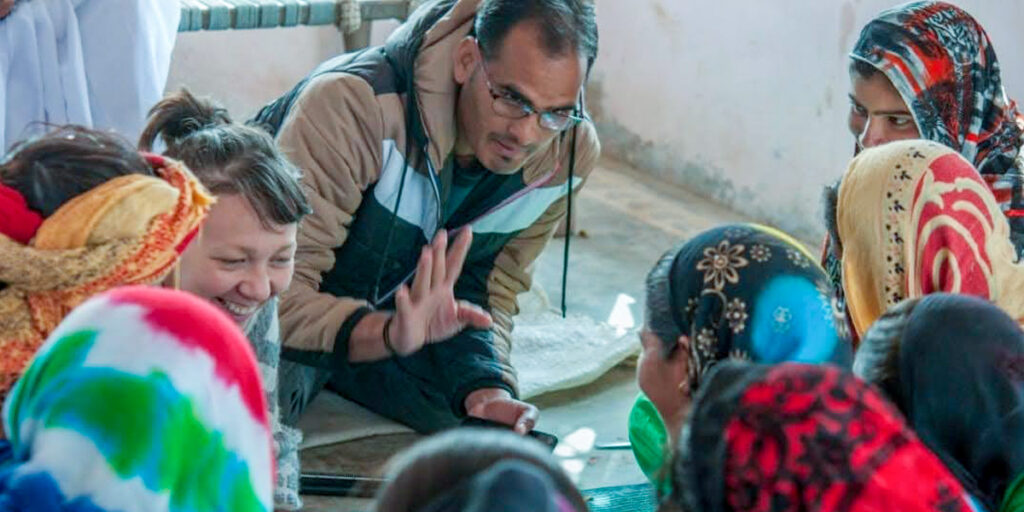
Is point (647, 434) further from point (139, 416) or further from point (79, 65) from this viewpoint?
point (79, 65)

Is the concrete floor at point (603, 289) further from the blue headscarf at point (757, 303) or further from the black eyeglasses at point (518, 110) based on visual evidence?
the black eyeglasses at point (518, 110)

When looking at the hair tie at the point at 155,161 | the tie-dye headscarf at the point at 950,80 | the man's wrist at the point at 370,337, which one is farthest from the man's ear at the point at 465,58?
the hair tie at the point at 155,161

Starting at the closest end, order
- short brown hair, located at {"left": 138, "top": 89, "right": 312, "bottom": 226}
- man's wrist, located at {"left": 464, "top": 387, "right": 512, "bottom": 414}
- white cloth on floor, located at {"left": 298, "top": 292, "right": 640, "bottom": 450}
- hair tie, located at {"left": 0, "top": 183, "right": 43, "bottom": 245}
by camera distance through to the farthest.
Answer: hair tie, located at {"left": 0, "top": 183, "right": 43, "bottom": 245} < short brown hair, located at {"left": 138, "top": 89, "right": 312, "bottom": 226} < man's wrist, located at {"left": 464, "top": 387, "right": 512, "bottom": 414} < white cloth on floor, located at {"left": 298, "top": 292, "right": 640, "bottom": 450}

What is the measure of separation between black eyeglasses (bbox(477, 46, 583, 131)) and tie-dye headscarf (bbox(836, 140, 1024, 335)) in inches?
28.5

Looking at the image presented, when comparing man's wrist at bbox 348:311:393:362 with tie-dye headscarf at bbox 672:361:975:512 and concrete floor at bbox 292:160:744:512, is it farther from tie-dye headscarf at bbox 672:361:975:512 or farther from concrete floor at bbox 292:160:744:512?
tie-dye headscarf at bbox 672:361:975:512

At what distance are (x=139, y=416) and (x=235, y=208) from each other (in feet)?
3.63

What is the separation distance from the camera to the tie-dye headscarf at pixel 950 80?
10.1 feet

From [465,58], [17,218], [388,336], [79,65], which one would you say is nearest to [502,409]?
[388,336]

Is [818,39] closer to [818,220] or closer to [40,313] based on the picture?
[818,220]

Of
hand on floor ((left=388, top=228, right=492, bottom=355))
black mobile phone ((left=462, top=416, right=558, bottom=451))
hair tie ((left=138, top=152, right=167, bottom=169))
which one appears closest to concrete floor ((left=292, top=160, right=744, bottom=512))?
black mobile phone ((left=462, top=416, right=558, bottom=451))

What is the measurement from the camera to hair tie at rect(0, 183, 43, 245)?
1771 mm

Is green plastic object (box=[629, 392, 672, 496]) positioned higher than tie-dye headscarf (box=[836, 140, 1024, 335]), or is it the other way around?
tie-dye headscarf (box=[836, 140, 1024, 335])

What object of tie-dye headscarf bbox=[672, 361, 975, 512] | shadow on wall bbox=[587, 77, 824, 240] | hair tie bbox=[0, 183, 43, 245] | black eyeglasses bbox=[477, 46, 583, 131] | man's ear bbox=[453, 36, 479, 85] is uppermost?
tie-dye headscarf bbox=[672, 361, 975, 512]

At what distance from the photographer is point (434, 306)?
2893 mm
